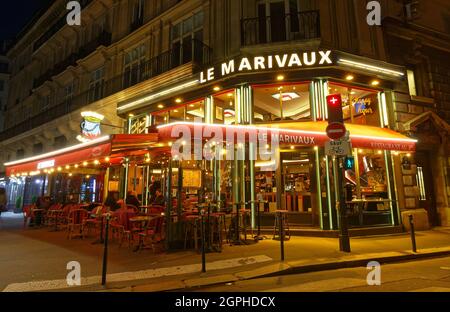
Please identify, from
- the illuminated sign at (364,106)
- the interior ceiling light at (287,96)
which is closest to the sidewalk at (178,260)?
the illuminated sign at (364,106)

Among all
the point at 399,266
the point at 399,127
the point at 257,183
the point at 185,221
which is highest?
the point at 399,127

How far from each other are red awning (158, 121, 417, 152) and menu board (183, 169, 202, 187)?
3.16 m

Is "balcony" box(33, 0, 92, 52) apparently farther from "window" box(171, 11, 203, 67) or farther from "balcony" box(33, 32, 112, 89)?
"window" box(171, 11, 203, 67)

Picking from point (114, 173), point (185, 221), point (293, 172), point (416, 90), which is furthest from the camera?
point (114, 173)

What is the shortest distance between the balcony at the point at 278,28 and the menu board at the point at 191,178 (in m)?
5.39

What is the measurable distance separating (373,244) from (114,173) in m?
12.8

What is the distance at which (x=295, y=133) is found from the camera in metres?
8.94

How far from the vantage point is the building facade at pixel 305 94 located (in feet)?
34.1

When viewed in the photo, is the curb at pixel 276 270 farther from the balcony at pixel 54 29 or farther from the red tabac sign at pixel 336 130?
the balcony at pixel 54 29

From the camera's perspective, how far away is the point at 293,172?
1059 centimetres

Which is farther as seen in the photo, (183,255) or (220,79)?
(220,79)

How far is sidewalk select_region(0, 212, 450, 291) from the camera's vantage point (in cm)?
512
